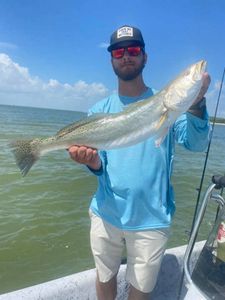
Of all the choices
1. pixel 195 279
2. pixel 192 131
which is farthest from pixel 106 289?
pixel 192 131

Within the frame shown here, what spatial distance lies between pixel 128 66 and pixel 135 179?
3.57ft

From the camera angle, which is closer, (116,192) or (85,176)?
(116,192)

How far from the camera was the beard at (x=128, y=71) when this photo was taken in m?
3.76

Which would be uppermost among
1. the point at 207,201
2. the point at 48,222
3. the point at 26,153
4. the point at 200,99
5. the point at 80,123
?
the point at 200,99

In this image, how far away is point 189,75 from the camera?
2959 mm

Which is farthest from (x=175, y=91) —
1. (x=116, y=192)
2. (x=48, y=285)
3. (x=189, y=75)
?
(x=48, y=285)

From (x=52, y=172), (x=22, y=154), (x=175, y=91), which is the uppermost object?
(x=175, y=91)

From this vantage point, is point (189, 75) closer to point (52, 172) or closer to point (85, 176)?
point (85, 176)

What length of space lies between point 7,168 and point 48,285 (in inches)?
488

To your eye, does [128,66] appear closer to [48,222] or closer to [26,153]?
[26,153]

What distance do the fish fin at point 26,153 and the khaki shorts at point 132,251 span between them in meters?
0.90

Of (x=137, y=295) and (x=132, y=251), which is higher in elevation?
(x=132, y=251)

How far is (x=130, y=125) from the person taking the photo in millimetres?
3381

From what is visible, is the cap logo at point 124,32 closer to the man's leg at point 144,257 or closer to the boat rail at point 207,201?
the boat rail at point 207,201
